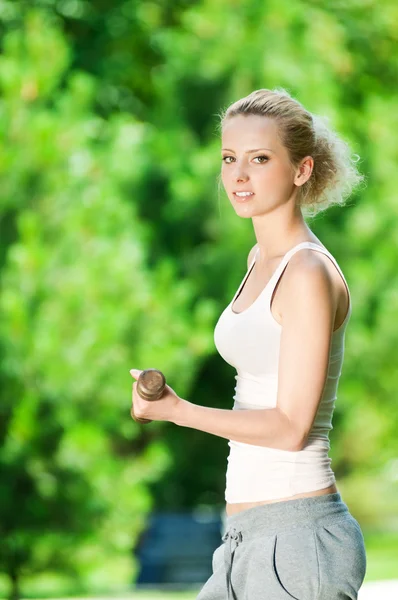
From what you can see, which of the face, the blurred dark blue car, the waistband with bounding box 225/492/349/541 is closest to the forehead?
the face

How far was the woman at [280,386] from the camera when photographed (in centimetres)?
135

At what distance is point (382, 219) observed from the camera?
7.16 metres

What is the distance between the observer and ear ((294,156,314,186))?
1524 millimetres

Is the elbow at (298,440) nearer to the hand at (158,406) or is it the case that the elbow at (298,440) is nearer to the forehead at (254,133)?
the hand at (158,406)

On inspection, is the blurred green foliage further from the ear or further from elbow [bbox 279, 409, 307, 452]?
elbow [bbox 279, 409, 307, 452]

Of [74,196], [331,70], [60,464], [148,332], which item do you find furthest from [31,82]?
[331,70]

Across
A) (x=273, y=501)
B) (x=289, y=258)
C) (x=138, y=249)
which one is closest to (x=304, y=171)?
(x=289, y=258)

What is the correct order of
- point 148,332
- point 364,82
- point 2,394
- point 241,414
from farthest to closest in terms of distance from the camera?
point 364,82 → point 148,332 → point 2,394 → point 241,414

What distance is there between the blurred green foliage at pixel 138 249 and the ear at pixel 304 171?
5.50 feet

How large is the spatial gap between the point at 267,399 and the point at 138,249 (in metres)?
4.45

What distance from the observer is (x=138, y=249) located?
230 inches

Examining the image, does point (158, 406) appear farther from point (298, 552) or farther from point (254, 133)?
point (254, 133)

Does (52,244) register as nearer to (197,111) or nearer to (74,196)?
(74,196)

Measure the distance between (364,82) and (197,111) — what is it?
134 inches
